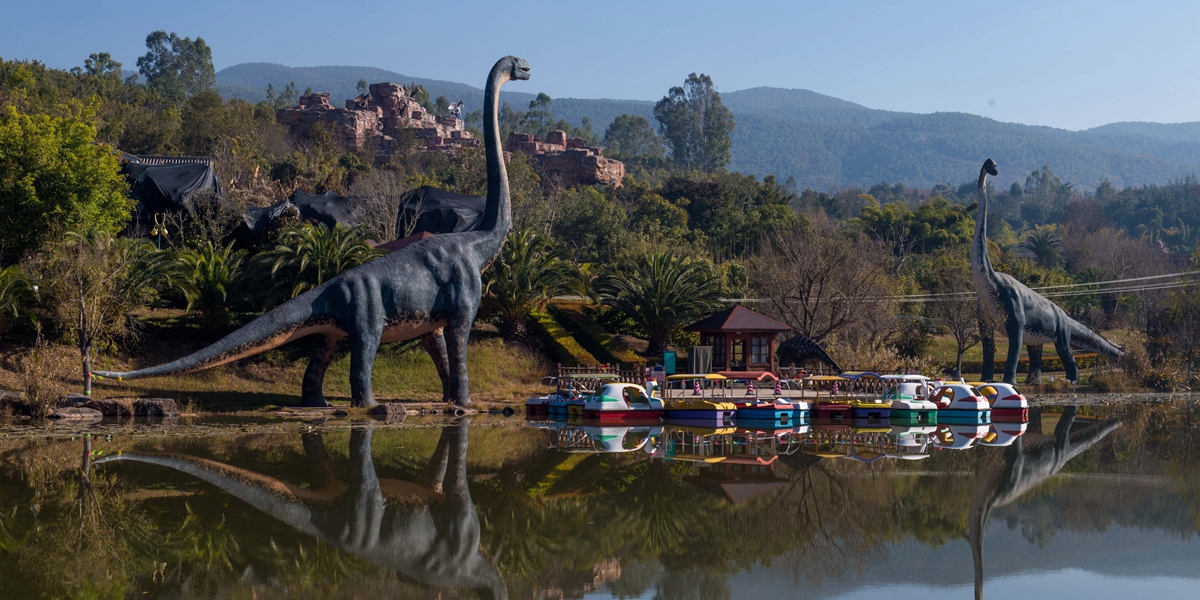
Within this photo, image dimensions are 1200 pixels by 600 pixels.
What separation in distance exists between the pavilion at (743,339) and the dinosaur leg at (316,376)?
1215 cm

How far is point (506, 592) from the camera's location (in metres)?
10.6

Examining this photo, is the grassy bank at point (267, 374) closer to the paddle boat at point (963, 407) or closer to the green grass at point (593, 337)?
the green grass at point (593, 337)

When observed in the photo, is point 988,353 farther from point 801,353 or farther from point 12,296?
point 12,296

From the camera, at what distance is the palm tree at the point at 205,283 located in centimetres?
2784

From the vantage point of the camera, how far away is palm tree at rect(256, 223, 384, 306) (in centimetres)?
2808

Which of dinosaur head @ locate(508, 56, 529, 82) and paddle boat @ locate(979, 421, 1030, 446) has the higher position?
dinosaur head @ locate(508, 56, 529, 82)

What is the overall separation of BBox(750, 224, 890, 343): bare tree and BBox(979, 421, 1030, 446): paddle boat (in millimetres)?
10928

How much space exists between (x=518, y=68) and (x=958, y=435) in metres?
13.8

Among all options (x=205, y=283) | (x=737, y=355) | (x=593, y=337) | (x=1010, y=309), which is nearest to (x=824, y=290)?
(x=737, y=355)

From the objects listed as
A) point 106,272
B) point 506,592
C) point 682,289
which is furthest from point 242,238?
point 506,592

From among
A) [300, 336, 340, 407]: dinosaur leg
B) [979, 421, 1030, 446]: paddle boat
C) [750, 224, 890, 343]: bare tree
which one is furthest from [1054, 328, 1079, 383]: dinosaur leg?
[300, 336, 340, 407]: dinosaur leg

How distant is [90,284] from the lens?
24672 millimetres

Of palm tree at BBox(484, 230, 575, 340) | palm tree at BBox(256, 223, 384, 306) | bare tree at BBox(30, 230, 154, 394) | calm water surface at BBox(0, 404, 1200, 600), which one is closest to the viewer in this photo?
calm water surface at BBox(0, 404, 1200, 600)

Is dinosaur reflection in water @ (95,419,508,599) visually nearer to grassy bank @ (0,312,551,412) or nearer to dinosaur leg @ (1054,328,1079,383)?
grassy bank @ (0,312,551,412)
